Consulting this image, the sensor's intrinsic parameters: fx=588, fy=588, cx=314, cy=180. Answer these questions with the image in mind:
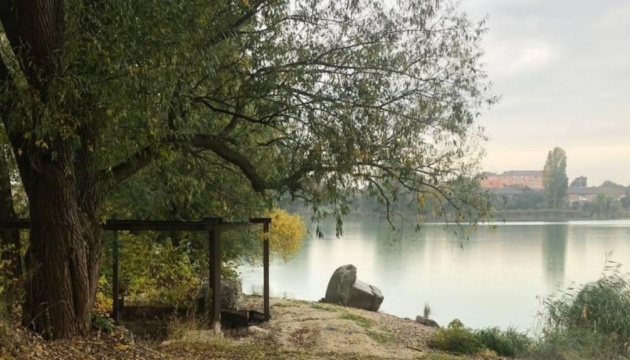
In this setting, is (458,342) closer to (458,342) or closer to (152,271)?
(458,342)

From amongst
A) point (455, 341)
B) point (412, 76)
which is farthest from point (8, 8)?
point (455, 341)

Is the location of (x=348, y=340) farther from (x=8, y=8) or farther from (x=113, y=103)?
(x=8, y=8)

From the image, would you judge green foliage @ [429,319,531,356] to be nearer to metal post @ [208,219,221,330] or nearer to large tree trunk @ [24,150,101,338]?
metal post @ [208,219,221,330]

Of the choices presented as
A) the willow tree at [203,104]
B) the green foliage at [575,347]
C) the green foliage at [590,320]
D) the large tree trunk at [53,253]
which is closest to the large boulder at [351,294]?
the green foliage at [590,320]

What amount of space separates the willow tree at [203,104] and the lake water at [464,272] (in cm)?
156

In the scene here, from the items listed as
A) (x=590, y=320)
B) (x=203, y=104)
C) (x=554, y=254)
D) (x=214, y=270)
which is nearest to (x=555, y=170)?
(x=554, y=254)

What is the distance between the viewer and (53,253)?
5.16 metres

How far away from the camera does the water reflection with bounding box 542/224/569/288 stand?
1856 centimetres

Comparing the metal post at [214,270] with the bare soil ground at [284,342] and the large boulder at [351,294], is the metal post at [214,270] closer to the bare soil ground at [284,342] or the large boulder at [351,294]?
the bare soil ground at [284,342]

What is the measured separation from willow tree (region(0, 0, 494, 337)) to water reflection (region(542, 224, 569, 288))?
7376 millimetres

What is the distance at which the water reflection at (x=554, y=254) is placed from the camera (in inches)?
731

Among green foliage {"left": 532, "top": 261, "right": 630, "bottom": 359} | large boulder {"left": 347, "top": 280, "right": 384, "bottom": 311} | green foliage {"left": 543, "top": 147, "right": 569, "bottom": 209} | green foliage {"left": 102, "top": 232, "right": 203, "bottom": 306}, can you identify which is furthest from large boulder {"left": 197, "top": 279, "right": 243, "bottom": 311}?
green foliage {"left": 543, "top": 147, "right": 569, "bottom": 209}

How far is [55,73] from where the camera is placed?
4.30 metres

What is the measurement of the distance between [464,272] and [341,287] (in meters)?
8.94
